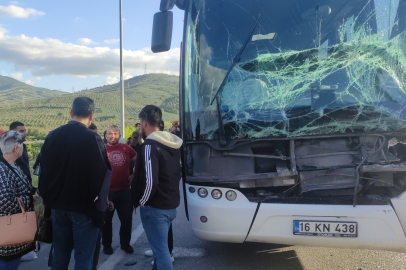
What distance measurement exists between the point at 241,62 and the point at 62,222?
2.48 metres

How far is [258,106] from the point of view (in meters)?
4.04

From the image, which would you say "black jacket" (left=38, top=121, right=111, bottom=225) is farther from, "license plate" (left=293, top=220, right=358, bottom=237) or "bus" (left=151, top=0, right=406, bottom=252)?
"license plate" (left=293, top=220, right=358, bottom=237)

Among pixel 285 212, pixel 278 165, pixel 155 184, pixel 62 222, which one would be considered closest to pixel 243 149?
pixel 278 165

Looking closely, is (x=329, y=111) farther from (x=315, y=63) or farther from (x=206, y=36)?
(x=206, y=36)

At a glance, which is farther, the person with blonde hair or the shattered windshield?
the shattered windshield

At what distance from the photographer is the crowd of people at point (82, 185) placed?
3.01 metres

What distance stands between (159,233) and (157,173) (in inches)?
21.6

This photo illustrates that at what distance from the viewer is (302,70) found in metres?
4.04

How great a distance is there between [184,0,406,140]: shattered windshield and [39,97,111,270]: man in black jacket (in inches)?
55.9

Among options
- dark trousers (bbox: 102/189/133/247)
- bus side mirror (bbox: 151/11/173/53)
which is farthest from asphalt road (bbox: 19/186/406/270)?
bus side mirror (bbox: 151/11/173/53)

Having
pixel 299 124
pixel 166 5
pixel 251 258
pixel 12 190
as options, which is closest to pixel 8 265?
pixel 12 190

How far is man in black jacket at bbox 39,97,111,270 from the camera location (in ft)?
9.85

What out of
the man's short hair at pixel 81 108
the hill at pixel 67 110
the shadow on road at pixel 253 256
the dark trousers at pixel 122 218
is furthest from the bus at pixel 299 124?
the hill at pixel 67 110

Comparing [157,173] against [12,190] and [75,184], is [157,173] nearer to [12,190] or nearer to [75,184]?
[75,184]
